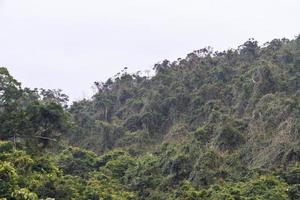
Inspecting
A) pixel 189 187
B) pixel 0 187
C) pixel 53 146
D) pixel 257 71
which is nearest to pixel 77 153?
pixel 53 146

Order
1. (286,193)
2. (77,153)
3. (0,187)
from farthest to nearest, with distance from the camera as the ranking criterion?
(77,153) → (286,193) → (0,187)

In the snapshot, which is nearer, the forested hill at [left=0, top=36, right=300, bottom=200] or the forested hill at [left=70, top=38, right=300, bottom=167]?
the forested hill at [left=0, top=36, right=300, bottom=200]

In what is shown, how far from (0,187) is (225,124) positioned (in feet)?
56.9

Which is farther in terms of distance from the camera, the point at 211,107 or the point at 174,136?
the point at 211,107

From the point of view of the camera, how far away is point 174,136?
33.9m

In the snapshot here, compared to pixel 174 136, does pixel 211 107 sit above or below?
above

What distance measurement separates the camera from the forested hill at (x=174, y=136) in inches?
798

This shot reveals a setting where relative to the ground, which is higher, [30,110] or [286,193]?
[30,110]

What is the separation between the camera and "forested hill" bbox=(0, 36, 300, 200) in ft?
66.5

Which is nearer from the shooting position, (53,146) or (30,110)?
(30,110)

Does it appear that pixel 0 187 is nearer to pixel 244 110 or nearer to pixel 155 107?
pixel 244 110

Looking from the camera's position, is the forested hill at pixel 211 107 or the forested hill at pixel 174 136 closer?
the forested hill at pixel 174 136

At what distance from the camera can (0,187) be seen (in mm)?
11844

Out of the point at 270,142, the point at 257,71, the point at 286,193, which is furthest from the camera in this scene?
the point at 257,71
